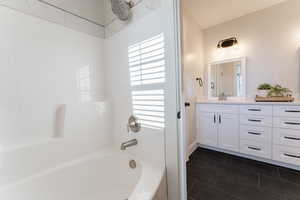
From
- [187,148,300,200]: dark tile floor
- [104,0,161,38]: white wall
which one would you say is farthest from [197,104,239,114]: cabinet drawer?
[104,0,161,38]: white wall

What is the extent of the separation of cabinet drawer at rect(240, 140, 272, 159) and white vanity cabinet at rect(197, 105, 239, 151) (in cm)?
9

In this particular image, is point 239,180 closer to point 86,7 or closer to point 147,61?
point 147,61

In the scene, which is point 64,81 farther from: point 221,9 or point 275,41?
point 275,41

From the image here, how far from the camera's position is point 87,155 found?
1381 millimetres

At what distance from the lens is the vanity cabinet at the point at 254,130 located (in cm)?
164

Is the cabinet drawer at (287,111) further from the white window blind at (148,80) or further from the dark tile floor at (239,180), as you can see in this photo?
the white window blind at (148,80)

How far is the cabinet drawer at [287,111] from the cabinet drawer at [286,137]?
0.64 ft

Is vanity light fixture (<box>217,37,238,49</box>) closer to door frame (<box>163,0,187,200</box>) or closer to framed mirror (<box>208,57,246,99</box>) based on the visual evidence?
framed mirror (<box>208,57,246,99</box>)

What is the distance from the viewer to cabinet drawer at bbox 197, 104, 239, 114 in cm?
206

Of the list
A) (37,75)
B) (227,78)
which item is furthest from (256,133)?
(37,75)

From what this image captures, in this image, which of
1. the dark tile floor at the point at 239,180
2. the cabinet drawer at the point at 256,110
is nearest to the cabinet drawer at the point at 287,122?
the cabinet drawer at the point at 256,110

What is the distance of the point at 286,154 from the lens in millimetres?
1674

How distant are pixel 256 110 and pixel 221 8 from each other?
1656mm

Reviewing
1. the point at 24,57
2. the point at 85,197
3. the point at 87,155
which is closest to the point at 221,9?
the point at 24,57
